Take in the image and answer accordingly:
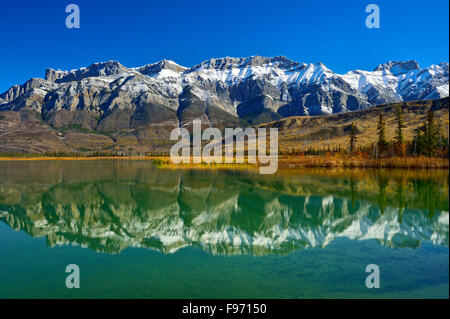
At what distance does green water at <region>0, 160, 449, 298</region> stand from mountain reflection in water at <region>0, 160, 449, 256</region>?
0.08 m

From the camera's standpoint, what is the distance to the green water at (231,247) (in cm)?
1112

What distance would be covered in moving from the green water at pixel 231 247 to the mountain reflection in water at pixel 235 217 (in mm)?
83

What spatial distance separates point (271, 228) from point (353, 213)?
6993mm

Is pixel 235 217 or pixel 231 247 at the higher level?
pixel 235 217

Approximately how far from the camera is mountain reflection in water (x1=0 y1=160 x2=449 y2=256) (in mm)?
16781

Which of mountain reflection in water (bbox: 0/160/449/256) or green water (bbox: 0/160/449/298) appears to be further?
mountain reflection in water (bbox: 0/160/449/256)

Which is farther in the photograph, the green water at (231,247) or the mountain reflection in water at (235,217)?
the mountain reflection in water at (235,217)

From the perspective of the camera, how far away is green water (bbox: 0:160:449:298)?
11.1 meters

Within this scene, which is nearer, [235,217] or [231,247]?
[231,247]

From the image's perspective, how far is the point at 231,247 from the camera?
51.7 feet

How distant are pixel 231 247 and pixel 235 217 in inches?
288

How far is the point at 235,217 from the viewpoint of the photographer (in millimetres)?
23062
